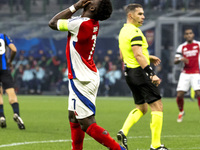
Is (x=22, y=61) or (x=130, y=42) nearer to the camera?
(x=130, y=42)

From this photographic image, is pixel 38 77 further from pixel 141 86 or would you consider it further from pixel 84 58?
pixel 84 58

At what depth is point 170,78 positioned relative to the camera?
2619 cm

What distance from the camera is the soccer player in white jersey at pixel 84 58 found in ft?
18.5

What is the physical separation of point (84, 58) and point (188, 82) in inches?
292

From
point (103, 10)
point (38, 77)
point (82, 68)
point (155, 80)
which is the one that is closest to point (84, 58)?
point (82, 68)

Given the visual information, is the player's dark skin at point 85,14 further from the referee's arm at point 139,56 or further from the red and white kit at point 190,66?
the red and white kit at point 190,66

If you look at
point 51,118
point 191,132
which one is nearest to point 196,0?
point 51,118

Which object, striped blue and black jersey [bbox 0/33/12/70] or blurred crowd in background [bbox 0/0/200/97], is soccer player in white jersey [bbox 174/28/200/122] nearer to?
striped blue and black jersey [bbox 0/33/12/70]

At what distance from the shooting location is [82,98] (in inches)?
226

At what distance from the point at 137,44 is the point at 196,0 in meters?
22.4

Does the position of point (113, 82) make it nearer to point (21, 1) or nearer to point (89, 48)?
point (21, 1)

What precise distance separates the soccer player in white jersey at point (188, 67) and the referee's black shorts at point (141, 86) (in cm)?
473

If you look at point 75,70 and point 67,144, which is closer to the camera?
point 75,70

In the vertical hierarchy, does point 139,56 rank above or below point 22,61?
above
